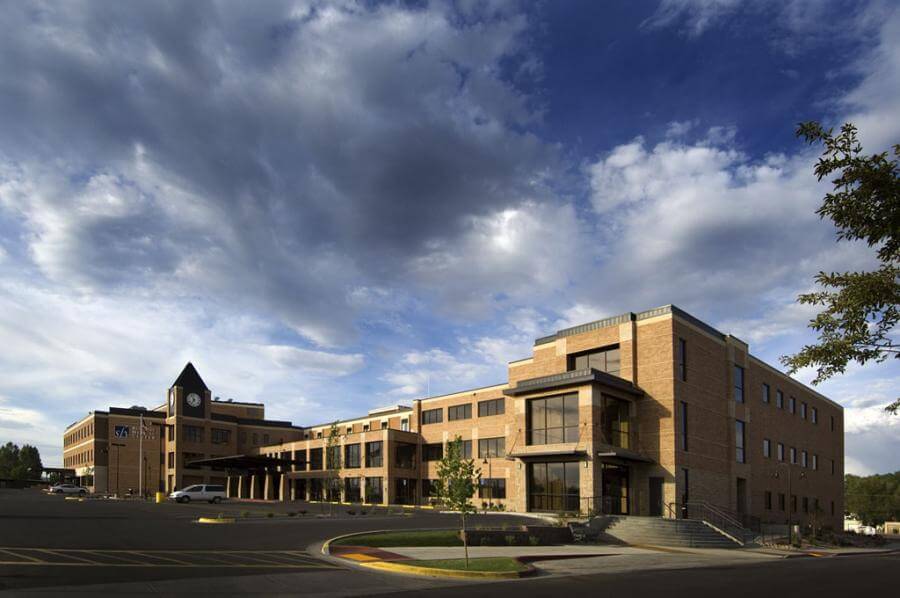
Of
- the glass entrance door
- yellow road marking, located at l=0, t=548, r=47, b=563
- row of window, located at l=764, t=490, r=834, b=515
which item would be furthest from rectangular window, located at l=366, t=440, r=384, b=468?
yellow road marking, located at l=0, t=548, r=47, b=563

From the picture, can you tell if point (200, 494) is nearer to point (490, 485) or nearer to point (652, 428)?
point (490, 485)

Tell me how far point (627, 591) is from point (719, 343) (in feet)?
111

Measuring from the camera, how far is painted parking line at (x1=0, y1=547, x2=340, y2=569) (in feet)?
61.4

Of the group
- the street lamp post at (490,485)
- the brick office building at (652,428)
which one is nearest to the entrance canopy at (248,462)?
the brick office building at (652,428)

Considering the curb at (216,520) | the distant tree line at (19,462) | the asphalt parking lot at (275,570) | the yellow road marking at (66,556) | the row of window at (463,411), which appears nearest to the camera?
the asphalt parking lot at (275,570)

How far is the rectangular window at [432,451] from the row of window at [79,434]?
55570 millimetres

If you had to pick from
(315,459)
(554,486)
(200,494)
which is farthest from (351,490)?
(554,486)

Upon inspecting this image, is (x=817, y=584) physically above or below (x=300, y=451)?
above

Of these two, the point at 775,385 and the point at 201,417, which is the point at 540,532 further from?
the point at 201,417

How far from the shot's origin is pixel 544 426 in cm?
4291

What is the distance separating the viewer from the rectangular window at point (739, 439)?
4791cm

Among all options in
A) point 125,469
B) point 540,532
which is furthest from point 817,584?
point 125,469

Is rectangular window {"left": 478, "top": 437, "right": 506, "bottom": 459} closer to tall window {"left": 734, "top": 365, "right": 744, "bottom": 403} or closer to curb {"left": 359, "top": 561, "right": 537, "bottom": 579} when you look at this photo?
tall window {"left": 734, "top": 365, "right": 744, "bottom": 403}

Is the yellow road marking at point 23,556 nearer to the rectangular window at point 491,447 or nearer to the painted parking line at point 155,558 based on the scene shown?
the painted parking line at point 155,558
